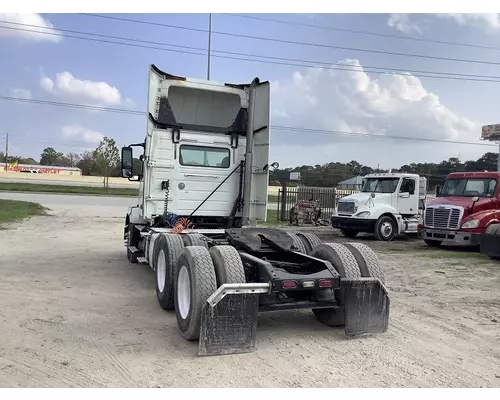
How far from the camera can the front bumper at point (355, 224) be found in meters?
15.8

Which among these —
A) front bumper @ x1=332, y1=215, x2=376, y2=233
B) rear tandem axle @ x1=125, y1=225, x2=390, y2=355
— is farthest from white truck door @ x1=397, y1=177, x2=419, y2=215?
rear tandem axle @ x1=125, y1=225, x2=390, y2=355

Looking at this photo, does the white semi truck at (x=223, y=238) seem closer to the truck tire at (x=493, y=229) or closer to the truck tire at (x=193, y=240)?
the truck tire at (x=193, y=240)

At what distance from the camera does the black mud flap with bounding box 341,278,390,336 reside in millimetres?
4828

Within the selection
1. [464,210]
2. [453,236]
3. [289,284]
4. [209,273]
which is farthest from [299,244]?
[464,210]

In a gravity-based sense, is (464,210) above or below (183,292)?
above

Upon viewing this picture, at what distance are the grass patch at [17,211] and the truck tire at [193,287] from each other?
47.2 ft

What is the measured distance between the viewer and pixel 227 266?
4.65 meters

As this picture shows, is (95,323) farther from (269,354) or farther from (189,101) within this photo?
(189,101)

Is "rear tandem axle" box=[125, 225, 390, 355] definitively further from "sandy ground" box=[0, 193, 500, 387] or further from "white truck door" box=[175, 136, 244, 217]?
"white truck door" box=[175, 136, 244, 217]

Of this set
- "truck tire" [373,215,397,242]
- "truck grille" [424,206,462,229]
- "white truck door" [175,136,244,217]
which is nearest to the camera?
"white truck door" [175,136,244,217]

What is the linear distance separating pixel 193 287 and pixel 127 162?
504cm

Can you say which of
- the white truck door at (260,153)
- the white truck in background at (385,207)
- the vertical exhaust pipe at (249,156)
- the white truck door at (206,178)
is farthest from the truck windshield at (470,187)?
the white truck door at (206,178)

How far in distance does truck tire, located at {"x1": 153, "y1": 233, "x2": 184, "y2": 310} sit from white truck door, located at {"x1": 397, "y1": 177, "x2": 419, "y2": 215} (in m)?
11.7

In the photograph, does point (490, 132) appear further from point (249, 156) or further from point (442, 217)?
point (249, 156)
